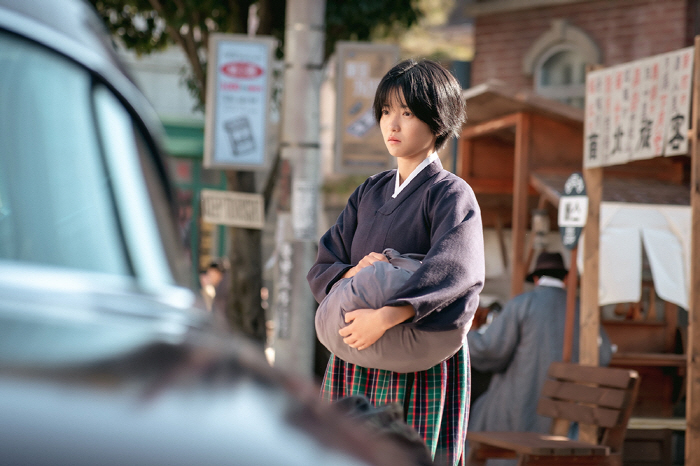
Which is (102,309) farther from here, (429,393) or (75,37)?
(429,393)

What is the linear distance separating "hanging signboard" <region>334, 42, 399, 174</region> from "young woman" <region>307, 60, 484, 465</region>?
15.7 feet

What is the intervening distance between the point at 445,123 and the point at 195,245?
1636 centimetres

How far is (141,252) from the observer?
1036mm

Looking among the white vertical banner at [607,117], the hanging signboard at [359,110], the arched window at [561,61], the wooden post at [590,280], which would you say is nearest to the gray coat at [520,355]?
the wooden post at [590,280]

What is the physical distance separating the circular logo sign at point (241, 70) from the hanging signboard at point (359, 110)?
2.50 feet

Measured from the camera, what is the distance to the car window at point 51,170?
970 millimetres

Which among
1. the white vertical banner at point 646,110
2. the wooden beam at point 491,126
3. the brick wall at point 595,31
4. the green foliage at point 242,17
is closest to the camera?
the white vertical banner at point 646,110

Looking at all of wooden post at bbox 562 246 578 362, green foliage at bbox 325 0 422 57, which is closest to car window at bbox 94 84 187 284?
wooden post at bbox 562 246 578 362

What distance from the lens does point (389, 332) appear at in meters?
2.02

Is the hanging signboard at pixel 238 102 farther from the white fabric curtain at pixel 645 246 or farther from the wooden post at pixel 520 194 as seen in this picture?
the white fabric curtain at pixel 645 246

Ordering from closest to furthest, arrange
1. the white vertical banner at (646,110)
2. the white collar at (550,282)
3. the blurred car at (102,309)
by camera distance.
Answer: the blurred car at (102,309) → the white vertical banner at (646,110) → the white collar at (550,282)

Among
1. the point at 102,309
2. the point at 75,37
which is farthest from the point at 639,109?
the point at 102,309

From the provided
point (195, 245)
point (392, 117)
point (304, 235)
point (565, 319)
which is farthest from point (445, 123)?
point (195, 245)

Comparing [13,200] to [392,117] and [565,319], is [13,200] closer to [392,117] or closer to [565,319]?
[392,117]
